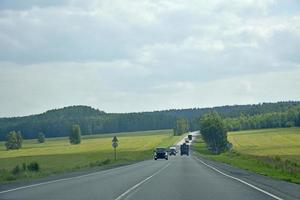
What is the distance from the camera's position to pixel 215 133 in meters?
148

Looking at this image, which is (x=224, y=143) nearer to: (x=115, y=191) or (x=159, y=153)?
(x=159, y=153)

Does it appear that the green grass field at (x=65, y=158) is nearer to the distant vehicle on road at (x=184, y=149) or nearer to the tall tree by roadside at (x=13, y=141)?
the distant vehicle on road at (x=184, y=149)

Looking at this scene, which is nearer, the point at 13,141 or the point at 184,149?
the point at 184,149

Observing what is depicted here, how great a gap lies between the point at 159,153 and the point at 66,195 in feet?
197

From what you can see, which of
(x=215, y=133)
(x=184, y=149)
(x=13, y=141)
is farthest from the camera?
(x=13, y=141)

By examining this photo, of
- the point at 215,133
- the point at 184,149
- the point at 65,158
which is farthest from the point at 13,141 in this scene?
the point at 65,158

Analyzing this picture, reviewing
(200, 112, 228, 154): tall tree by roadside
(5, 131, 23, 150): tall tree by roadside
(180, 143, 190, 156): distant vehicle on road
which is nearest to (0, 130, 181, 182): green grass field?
(180, 143, 190, 156): distant vehicle on road

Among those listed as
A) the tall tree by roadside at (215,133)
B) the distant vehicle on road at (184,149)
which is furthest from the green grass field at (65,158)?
the tall tree by roadside at (215,133)

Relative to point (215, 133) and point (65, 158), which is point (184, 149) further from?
point (215, 133)

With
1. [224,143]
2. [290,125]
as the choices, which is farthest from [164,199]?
[290,125]

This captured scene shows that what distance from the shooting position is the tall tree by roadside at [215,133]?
144 m

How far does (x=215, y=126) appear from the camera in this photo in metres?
148

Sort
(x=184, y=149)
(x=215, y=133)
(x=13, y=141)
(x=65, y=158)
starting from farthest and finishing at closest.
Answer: (x=13, y=141) < (x=215, y=133) < (x=184, y=149) < (x=65, y=158)

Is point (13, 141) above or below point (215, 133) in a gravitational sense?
below
